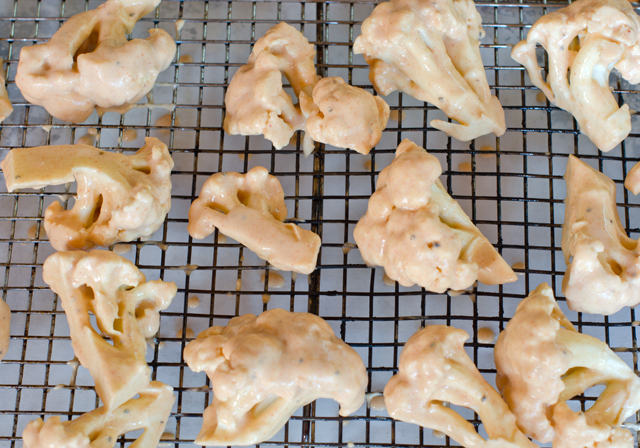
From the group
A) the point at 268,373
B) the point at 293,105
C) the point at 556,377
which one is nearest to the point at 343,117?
the point at 293,105

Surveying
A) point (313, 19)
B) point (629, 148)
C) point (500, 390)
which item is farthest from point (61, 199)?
point (629, 148)

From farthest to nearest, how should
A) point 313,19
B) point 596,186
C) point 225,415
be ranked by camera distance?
point 313,19
point 596,186
point 225,415

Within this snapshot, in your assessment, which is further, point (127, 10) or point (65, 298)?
point (127, 10)

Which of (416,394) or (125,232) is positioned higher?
(125,232)

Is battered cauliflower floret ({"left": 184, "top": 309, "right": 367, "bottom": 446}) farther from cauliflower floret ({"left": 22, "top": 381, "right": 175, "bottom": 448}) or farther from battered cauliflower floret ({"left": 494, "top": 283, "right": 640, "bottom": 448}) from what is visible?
battered cauliflower floret ({"left": 494, "top": 283, "right": 640, "bottom": 448})

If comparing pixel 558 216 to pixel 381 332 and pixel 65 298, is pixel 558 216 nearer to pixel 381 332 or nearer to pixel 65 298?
pixel 381 332

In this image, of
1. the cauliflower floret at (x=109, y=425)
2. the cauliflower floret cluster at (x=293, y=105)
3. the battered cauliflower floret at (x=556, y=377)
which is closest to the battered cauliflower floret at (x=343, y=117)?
the cauliflower floret cluster at (x=293, y=105)

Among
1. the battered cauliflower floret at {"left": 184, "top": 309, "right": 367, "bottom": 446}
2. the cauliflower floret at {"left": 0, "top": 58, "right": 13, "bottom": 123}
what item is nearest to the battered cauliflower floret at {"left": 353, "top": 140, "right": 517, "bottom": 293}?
the battered cauliflower floret at {"left": 184, "top": 309, "right": 367, "bottom": 446}
